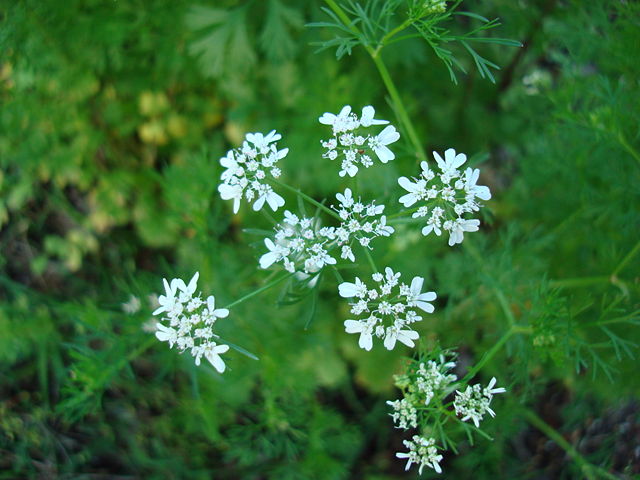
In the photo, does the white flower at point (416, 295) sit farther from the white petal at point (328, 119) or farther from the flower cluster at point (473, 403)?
the white petal at point (328, 119)

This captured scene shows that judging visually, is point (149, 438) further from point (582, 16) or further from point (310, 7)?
point (582, 16)

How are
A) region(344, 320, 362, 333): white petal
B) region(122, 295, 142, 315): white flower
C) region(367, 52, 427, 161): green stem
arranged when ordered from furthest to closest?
region(122, 295, 142, 315): white flower → region(367, 52, 427, 161): green stem → region(344, 320, 362, 333): white petal

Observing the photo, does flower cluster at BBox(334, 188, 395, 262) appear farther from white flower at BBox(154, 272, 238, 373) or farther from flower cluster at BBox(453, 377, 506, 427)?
flower cluster at BBox(453, 377, 506, 427)

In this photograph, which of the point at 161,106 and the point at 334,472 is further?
the point at 161,106

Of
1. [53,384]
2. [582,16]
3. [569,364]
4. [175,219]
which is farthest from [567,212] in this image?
[53,384]

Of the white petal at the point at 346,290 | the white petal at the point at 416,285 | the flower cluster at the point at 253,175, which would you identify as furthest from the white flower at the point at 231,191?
the white petal at the point at 416,285

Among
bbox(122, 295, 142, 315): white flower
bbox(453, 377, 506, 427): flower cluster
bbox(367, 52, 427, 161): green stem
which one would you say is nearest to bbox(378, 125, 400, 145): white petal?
bbox(367, 52, 427, 161): green stem

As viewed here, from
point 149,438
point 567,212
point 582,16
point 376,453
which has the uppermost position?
point 582,16
